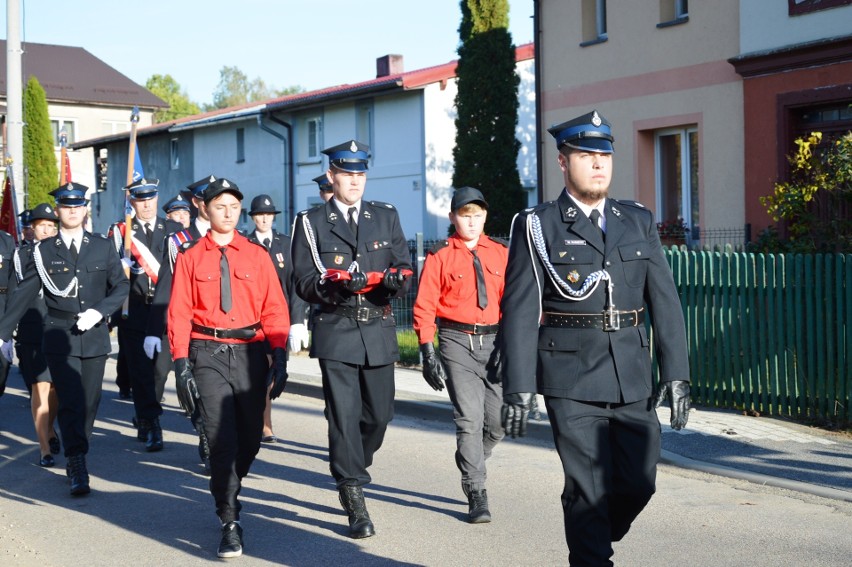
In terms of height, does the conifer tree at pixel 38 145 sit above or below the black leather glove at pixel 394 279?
above

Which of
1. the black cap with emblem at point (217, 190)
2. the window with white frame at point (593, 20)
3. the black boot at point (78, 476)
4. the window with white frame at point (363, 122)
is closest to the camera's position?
the black cap with emblem at point (217, 190)

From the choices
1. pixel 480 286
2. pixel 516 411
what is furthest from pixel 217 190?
pixel 516 411

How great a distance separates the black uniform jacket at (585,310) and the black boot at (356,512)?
2.29 m

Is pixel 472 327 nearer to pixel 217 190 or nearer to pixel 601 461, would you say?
pixel 217 190

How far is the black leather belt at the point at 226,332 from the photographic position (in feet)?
22.4

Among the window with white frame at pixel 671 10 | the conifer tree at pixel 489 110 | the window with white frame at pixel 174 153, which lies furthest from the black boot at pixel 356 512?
the window with white frame at pixel 174 153

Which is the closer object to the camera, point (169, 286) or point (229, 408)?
Answer: point (229, 408)

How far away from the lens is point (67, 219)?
889 cm

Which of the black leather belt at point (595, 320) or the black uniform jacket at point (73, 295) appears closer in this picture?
the black leather belt at point (595, 320)

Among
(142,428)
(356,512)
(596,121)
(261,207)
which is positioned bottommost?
(356,512)

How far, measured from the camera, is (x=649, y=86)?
62.3 feet

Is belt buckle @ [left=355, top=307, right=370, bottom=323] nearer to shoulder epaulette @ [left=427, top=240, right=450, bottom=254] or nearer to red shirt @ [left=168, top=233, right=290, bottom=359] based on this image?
red shirt @ [left=168, top=233, right=290, bottom=359]

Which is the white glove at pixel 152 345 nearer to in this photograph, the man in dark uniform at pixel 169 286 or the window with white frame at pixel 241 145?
the man in dark uniform at pixel 169 286

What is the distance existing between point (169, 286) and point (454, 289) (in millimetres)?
3126
